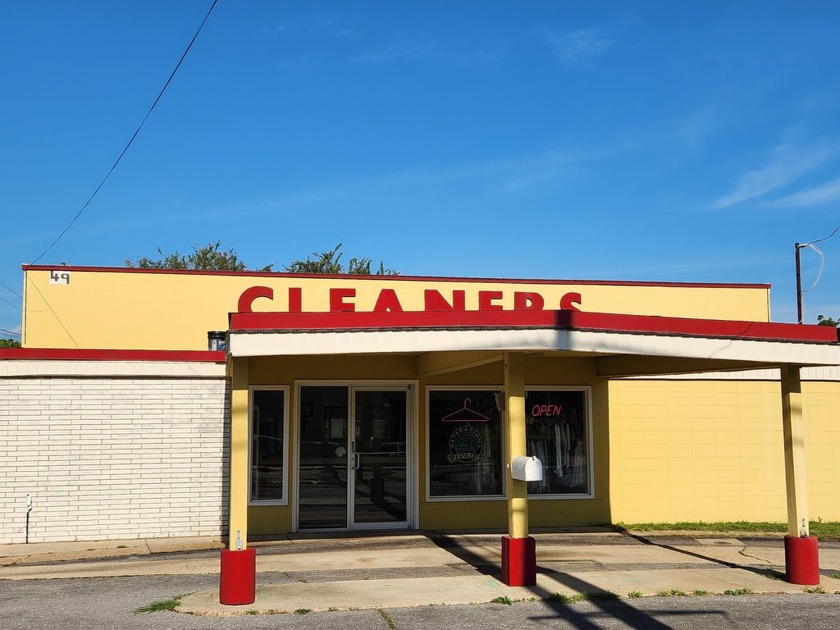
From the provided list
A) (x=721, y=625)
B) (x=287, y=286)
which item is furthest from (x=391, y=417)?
(x=721, y=625)

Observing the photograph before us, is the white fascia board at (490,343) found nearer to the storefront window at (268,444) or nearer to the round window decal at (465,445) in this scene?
the storefront window at (268,444)

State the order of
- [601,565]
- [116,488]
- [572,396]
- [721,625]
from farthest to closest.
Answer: [572,396] → [116,488] → [601,565] → [721,625]

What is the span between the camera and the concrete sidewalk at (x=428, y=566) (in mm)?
9539

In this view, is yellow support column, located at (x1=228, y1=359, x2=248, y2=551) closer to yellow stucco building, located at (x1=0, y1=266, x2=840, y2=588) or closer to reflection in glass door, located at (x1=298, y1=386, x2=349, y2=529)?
yellow stucco building, located at (x1=0, y1=266, x2=840, y2=588)

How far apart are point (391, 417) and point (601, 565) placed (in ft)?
14.6

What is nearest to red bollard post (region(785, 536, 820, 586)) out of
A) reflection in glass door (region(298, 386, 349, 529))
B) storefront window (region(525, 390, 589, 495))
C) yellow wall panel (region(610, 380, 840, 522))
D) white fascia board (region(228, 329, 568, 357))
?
white fascia board (region(228, 329, 568, 357))

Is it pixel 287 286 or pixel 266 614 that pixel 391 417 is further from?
pixel 266 614

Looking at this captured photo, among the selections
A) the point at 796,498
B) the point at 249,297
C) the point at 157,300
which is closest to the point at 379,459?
the point at 249,297

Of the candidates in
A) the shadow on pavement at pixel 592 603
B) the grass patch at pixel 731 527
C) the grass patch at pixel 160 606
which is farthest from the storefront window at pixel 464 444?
the grass patch at pixel 160 606

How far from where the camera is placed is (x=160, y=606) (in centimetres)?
892

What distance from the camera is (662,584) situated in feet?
33.6

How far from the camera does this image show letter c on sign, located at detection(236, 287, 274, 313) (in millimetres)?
15109

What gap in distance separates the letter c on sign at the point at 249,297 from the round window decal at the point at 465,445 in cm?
404

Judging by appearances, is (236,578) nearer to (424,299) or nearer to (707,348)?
(707,348)
